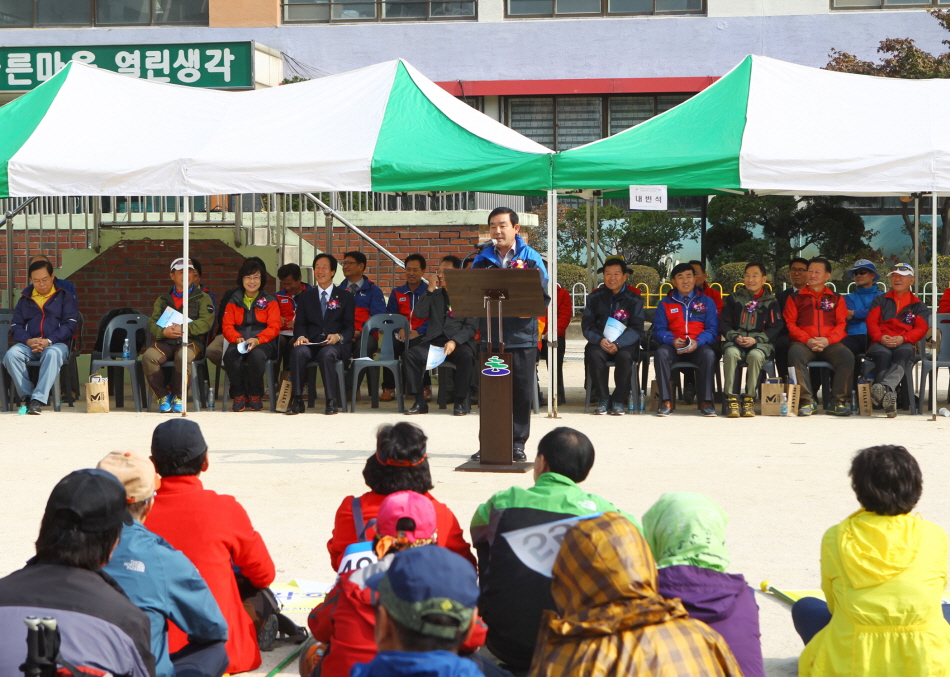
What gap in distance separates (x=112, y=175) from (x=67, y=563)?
796cm

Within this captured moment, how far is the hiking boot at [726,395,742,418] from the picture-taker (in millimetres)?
10484

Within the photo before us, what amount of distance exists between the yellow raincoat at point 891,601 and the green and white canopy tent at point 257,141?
6.60 metres

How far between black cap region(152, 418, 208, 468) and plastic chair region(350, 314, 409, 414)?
6985mm

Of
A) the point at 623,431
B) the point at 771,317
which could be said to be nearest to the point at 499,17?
the point at 771,317

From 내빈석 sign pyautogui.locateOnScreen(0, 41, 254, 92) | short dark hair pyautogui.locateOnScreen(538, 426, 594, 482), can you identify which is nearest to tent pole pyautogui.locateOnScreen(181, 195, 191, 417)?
내빈석 sign pyautogui.locateOnScreen(0, 41, 254, 92)

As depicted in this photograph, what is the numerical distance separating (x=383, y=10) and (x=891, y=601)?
74.9 feet

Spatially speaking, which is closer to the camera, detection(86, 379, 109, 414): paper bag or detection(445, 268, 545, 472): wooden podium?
detection(445, 268, 545, 472): wooden podium

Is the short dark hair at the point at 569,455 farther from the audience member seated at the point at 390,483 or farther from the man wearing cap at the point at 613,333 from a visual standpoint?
the man wearing cap at the point at 613,333

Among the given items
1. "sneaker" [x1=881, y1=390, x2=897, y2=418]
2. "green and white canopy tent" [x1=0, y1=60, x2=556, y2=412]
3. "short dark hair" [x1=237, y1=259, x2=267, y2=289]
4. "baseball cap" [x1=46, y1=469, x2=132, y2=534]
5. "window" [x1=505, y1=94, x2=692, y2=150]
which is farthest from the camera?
"window" [x1=505, y1=94, x2=692, y2=150]

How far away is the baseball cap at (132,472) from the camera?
3420mm

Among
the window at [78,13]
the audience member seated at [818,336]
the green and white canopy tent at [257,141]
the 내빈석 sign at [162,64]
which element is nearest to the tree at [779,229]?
the audience member seated at [818,336]

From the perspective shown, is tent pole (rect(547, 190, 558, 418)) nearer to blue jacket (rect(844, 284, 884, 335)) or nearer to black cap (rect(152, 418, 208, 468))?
blue jacket (rect(844, 284, 884, 335))

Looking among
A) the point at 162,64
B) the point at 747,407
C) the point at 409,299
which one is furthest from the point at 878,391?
the point at 162,64

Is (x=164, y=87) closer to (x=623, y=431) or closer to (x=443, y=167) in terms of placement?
(x=443, y=167)
